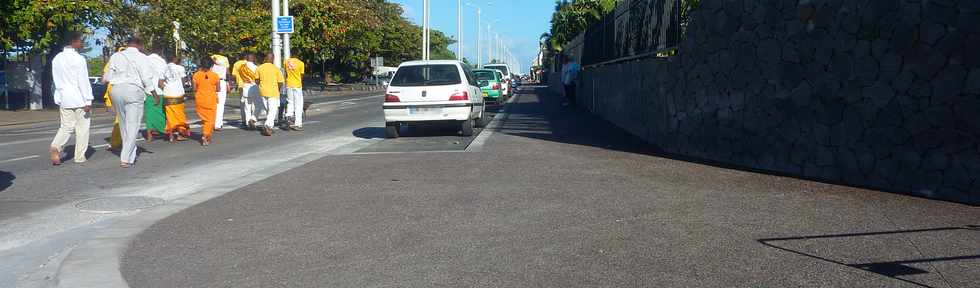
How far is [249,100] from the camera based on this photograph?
57.5 ft

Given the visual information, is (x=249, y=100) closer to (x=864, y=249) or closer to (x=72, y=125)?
(x=72, y=125)

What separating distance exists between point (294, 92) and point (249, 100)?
1.03 m

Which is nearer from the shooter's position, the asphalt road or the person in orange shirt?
the asphalt road

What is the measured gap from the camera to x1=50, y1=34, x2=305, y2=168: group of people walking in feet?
34.9

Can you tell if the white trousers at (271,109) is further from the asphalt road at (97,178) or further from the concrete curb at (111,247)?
the concrete curb at (111,247)

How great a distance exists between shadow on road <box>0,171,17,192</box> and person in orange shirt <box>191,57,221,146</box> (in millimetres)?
4163

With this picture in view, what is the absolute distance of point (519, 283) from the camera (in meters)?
4.60

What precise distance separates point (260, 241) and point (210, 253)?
0.43 m

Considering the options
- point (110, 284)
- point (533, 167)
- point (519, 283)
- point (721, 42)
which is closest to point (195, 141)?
point (533, 167)

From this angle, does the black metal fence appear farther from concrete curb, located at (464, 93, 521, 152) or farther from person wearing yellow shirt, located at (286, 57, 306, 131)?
person wearing yellow shirt, located at (286, 57, 306, 131)

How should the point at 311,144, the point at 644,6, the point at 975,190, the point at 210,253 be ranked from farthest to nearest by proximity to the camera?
the point at 644,6
the point at 311,144
the point at 975,190
the point at 210,253

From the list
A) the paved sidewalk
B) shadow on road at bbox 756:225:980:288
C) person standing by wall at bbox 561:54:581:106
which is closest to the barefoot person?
the paved sidewalk

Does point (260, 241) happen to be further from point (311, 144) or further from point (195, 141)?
point (195, 141)

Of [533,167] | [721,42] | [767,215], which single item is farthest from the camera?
[721,42]
